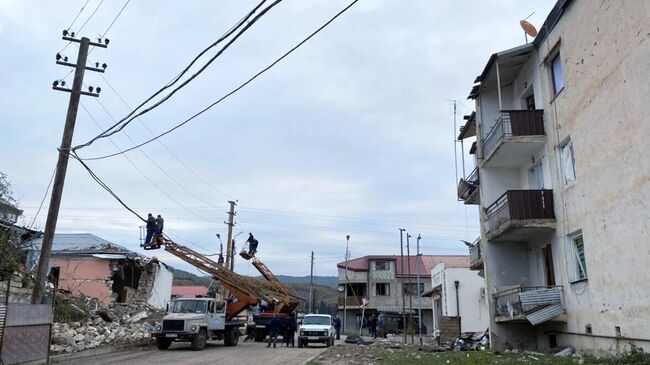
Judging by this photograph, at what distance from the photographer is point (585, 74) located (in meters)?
15.8

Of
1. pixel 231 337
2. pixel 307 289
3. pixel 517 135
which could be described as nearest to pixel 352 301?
pixel 307 289

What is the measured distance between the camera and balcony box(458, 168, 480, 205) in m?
25.7

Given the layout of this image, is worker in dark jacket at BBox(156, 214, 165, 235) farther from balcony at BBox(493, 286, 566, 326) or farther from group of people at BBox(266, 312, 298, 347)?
balcony at BBox(493, 286, 566, 326)

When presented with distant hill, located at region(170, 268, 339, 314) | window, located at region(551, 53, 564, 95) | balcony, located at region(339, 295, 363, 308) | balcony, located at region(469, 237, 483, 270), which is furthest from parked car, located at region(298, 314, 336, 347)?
balcony, located at region(339, 295, 363, 308)

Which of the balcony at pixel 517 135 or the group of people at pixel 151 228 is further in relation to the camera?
the group of people at pixel 151 228

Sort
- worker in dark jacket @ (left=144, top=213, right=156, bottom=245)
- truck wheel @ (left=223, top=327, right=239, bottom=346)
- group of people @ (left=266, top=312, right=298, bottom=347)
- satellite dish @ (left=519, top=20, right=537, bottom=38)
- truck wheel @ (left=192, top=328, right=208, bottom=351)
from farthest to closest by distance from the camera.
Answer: group of people @ (left=266, top=312, right=298, bottom=347) → truck wheel @ (left=223, top=327, right=239, bottom=346) → worker in dark jacket @ (left=144, top=213, right=156, bottom=245) → truck wheel @ (left=192, top=328, right=208, bottom=351) → satellite dish @ (left=519, top=20, right=537, bottom=38)

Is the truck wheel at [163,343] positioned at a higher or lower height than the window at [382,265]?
lower

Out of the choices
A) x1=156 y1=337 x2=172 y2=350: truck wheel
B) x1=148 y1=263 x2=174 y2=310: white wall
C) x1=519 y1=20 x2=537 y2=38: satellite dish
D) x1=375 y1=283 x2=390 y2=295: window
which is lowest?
x1=156 y1=337 x2=172 y2=350: truck wheel

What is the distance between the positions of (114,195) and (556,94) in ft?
51.2

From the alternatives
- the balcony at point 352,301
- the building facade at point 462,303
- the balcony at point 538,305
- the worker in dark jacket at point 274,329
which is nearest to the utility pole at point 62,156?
the worker in dark jacket at point 274,329

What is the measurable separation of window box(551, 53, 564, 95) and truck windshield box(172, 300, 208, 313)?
17.7 m

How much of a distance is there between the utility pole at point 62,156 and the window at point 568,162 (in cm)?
1622

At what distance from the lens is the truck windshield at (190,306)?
80.9 feet

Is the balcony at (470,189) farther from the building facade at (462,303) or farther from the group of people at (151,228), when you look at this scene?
the group of people at (151,228)
